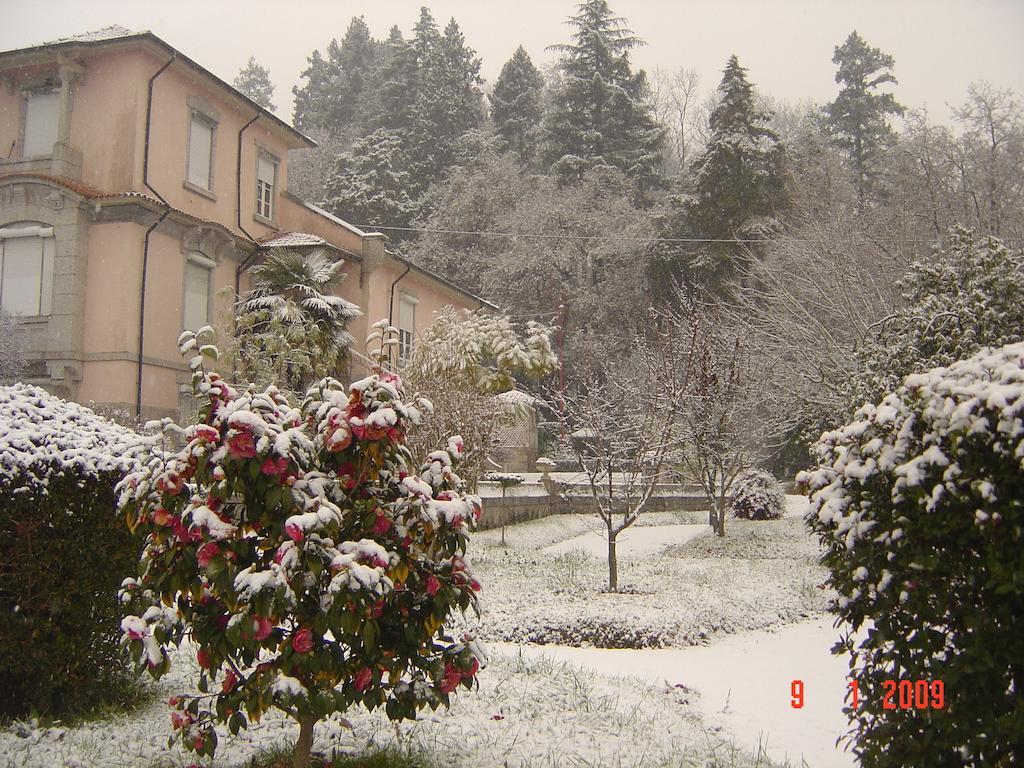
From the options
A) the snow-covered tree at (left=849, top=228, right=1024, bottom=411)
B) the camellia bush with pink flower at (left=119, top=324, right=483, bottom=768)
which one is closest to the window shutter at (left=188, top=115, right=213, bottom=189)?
the snow-covered tree at (left=849, top=228, right=1024, bottom=411)

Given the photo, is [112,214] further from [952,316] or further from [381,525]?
[381,525]

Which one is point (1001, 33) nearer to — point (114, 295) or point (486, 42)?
point (114, 295)

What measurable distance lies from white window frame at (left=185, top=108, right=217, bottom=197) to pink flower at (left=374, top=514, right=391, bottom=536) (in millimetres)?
16804

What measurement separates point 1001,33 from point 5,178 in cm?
1858

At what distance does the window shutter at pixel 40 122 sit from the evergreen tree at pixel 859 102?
2828 cm

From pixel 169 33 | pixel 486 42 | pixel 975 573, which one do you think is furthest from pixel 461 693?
pixel 486 42

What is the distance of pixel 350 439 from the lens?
134 inches

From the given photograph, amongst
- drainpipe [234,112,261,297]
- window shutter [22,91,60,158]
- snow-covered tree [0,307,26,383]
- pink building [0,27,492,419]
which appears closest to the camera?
snow-covered tree [0,307,26,383]

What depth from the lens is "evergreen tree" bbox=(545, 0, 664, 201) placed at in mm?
33938

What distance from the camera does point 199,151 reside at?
61.3ft

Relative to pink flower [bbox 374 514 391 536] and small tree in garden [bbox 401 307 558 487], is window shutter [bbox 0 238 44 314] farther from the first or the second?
pink flower [bbox 374 514 391 536]

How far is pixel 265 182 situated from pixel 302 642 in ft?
66.2

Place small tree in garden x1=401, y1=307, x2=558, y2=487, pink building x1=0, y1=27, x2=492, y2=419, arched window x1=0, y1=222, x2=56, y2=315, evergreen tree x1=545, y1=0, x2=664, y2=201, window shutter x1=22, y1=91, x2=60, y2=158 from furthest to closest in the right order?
evergreen tree x1=545, y1=0, x2=664, y2=201
window shutter x1=22, y1=91, x2=60, y2=158
arched window x1=0, y1=222, x2=56, y2=315
pink building x1=0, y1=27, x2=492, y2=419
small tree in garden x1=401, y1=307, x2=558, y2=487

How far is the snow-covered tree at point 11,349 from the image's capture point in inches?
606
